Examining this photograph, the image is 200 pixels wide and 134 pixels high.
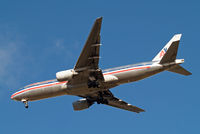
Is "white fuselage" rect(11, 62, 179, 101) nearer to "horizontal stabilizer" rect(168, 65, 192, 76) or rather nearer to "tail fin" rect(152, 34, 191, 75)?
"tail fin" rect(152, 34, 191, 75)

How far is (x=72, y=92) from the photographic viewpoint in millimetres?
45188

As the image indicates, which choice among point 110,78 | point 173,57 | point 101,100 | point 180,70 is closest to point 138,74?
point 110,78

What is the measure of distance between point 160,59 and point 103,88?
7.68 metres

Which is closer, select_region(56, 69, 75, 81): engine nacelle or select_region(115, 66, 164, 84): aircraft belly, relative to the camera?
select_region(56, 69, 75, 81): engine nacelle

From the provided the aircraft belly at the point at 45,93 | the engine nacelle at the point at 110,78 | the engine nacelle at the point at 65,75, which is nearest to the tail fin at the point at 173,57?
the engine nacelle at the point at 110,78

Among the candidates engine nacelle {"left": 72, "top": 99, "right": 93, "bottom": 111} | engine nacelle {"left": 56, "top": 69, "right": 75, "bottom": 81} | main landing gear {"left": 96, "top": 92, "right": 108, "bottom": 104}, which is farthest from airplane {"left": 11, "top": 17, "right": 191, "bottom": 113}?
engine nacelle {"left": 72, "top": 99, "right": 93, "bottom": 111}

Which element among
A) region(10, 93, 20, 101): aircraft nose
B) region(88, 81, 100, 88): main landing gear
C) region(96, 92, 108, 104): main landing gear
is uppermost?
region(10, 93, 20, 101): aircraft nose

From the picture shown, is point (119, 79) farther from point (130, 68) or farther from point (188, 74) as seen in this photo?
point (188, 74)

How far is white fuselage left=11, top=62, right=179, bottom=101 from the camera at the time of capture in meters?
43.3

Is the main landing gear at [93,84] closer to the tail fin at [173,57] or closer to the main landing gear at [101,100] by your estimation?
the main landing gear at [101,100]

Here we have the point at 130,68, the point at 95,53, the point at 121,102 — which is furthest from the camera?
the point at 121,102

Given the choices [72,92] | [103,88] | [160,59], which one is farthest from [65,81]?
[160,59]

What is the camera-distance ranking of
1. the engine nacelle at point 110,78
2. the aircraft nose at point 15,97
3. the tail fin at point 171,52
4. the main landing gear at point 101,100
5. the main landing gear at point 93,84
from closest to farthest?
the tail fin at point 171,52 → the engine nacelle at point 110,78 → the main landing gear at point 93,84 → the aircraft nose at point 15,97 → the main landing gear at point 101,100

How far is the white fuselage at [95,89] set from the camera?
43344 mm
